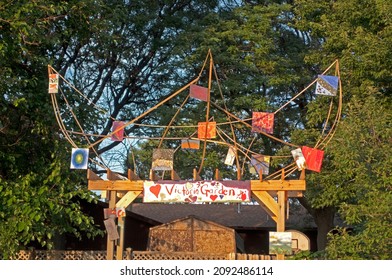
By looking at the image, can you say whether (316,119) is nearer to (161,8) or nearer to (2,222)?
(161,8)

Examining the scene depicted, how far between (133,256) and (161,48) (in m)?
10.8

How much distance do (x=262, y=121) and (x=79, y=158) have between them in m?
3.48

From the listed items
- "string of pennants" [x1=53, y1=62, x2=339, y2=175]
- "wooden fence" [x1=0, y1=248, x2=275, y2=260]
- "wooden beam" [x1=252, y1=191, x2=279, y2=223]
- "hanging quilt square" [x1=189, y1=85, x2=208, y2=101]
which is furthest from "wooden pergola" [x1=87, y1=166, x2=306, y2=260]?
"hanging quilt square" [x1=189, y1=85, x2=208, y2=101]

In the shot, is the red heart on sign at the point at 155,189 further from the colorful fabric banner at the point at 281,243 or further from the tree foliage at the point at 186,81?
the colorful fabric banner at the point at 281,243

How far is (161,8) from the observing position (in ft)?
76.4

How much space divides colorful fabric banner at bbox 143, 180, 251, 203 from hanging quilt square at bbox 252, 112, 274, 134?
1.19m

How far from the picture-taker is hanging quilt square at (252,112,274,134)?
42.2 feet

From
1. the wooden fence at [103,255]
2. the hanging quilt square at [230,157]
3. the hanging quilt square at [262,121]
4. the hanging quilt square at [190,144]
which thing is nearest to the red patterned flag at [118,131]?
the hanging quilt square at [190,144]

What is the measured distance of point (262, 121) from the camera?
1293 centimetres

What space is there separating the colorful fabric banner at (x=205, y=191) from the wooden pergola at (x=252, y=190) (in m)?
0.12

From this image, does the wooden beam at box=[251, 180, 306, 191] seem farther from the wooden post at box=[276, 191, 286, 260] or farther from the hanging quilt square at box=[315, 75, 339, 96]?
the hanging quilt square at box=[315, 75, 339, 96]

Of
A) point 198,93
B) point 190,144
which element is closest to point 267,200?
point 190,144

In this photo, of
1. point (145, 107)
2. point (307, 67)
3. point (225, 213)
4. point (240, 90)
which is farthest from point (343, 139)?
point (225, 213)

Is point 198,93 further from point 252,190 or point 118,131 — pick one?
point 252,190
